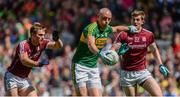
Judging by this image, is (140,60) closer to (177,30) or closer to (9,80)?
(9,80)

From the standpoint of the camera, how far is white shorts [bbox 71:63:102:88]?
15766 millimetres

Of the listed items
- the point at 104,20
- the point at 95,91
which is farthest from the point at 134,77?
the point at 104,20

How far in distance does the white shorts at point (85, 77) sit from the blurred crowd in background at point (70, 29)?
479cm

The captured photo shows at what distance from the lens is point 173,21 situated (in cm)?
2447

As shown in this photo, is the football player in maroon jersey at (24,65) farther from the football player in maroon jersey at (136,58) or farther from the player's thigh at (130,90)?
the player's thigh at (130,90)

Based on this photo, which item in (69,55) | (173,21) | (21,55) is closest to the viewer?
(21,55)

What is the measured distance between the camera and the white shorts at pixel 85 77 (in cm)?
1577

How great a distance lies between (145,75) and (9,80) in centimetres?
263

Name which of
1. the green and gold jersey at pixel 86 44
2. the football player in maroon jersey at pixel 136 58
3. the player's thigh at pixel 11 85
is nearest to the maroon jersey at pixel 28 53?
the player's thigh at pixel 11 85

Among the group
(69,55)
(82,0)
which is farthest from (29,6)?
(69,55)

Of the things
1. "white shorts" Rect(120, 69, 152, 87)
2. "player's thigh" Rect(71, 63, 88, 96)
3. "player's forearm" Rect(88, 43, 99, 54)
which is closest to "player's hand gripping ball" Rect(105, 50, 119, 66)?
"player's forearm" Rect(88, 43, 99, 54)

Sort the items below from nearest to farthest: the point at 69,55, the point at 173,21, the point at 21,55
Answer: the point at 21,55
the point at 69,55
the point at 173,21

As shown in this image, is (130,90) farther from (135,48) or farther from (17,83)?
(17,83)

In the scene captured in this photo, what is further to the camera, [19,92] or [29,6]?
[29,6]
